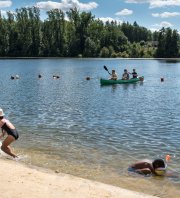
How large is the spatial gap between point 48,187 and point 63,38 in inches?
5638

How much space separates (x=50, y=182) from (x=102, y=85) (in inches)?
1363

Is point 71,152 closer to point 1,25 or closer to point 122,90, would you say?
point 122,90

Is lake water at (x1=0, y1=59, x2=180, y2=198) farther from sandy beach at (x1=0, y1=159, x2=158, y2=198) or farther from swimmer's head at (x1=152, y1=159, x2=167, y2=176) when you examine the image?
sandy beach at (x1=0, y1=159, x2=158, y2=198)

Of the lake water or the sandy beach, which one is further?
the lake water

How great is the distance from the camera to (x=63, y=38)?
150875 mm

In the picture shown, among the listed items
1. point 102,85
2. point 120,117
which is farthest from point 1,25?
point 120,117

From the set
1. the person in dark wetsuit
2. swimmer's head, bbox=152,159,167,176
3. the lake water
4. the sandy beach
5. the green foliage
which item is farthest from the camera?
the green foliage

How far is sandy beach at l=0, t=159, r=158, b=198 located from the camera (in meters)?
9.80

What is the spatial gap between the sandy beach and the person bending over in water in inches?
95.2

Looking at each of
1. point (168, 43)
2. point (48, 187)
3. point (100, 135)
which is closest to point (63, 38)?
point (168, 43)

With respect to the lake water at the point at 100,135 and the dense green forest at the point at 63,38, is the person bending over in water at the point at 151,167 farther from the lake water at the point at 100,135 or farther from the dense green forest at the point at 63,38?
the dense green forest at the point at 63,38

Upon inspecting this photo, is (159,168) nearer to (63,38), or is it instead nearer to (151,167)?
(151,167)

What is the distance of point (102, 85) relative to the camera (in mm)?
45125

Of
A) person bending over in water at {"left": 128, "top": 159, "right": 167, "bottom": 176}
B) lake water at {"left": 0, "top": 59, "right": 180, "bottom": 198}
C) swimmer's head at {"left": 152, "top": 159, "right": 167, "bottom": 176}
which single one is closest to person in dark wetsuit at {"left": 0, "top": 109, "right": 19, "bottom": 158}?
lake water at {"left": 0, "top": 59, "right": 180, "bottom": 198}
